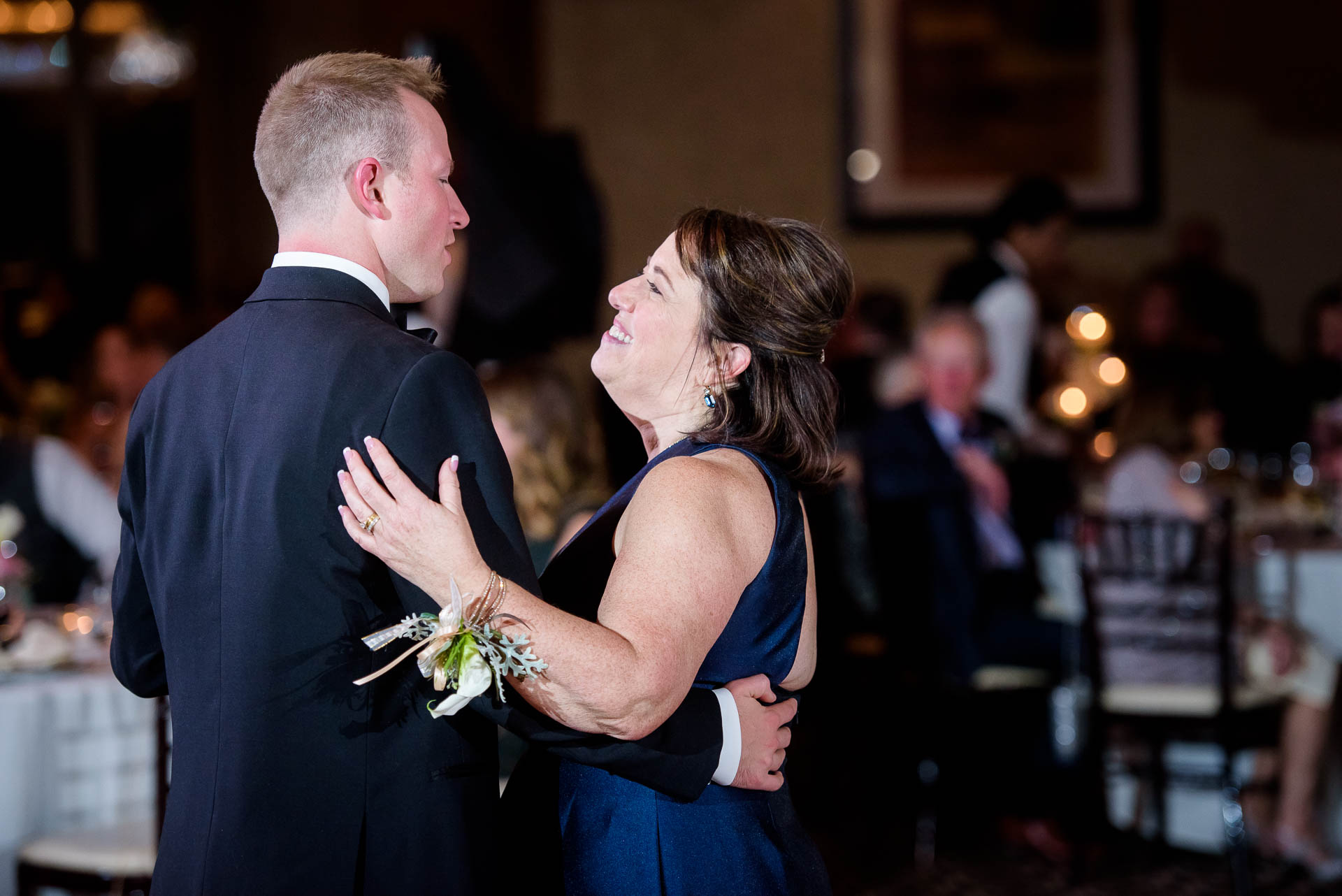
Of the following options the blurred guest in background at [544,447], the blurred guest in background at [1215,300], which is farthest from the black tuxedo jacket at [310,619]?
the blurred guest in background at [1215,300]

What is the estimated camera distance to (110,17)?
8.27 m

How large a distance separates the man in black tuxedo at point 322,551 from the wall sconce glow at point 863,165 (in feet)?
21.8

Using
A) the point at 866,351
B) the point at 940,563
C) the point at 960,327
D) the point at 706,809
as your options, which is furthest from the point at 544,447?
the point at 866,351

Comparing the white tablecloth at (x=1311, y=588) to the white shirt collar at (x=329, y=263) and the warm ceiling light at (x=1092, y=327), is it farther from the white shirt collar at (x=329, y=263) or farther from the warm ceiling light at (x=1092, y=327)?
the warm ceiling light at (x=1092, y=327)

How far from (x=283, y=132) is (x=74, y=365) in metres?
6.67

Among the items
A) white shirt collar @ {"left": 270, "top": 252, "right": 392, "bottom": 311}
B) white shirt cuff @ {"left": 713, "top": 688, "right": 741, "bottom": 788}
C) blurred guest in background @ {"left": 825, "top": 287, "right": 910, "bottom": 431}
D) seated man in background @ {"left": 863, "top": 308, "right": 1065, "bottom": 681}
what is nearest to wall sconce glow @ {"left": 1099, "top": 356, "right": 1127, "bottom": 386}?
blurred guest in background @ {"left": 825, "top": 287, "right": 910, "bottom": 431}

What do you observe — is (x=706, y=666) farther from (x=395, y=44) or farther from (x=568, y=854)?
(x=395, y=44)

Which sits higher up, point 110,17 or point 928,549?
point 110,17

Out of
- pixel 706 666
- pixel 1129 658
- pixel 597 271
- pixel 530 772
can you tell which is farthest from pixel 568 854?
pixel 597 271

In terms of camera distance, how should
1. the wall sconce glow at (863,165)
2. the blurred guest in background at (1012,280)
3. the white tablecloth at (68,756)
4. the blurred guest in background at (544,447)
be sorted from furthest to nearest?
the wall sconce glow at (863,165) < the blurred guest in background at (1012,280) < the blurred guest in background at (544,447) < the white tablecloth at (68,756)

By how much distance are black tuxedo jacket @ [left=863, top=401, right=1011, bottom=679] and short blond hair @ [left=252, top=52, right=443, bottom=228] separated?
2877 mm

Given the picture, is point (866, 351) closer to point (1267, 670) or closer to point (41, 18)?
point (1267, 670)

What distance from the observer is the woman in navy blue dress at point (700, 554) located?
1407mm

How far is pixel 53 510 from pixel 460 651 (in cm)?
304
